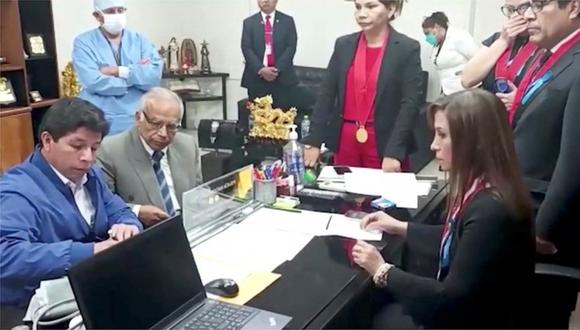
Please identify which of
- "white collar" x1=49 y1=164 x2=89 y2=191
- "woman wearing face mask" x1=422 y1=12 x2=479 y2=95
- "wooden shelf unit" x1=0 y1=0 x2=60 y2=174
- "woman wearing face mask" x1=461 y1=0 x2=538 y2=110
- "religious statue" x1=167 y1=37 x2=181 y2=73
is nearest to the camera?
"white collar" x1=49 y1=164 x2=89 y2=191

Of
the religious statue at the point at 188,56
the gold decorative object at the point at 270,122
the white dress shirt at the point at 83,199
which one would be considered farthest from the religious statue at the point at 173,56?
the white dress shirt at the point at 83,199

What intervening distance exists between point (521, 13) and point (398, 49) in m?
0.54

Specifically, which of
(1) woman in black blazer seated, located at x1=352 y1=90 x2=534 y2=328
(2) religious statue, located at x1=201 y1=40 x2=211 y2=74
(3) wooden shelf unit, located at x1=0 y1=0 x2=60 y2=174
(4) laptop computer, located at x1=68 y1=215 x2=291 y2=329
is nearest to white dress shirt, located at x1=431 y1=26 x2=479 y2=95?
(2) religious statue, located at x1=201 y1=40 x2=211 y2=74

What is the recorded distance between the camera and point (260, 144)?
10.2ft

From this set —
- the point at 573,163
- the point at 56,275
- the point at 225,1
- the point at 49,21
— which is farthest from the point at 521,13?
the point at 225,1

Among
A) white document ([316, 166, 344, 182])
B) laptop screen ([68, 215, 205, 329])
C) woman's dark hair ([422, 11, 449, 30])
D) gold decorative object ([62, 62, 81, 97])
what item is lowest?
white document ([316, 166, 344, 182])

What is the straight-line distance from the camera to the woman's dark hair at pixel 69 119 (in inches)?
58.3

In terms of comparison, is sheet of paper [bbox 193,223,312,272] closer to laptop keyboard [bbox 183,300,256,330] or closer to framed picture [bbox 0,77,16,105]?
laptop keyboard [bbox 183,300,256,330]

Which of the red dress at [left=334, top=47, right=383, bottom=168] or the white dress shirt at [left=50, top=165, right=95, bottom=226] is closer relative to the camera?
the white dress shirt at [left=50, top=165, right=95, bottom=226]

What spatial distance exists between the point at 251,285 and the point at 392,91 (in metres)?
1.32

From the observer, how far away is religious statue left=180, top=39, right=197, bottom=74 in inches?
219

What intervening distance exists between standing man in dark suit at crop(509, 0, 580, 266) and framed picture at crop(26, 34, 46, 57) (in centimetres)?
355

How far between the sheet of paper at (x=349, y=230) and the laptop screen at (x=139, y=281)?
56 centimetres

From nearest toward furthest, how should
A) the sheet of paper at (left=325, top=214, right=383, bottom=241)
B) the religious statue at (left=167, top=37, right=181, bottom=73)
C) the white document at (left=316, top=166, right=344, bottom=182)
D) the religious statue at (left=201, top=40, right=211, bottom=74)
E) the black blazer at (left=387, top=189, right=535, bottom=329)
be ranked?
the black blazer at (left=387, top=189, right=535, bottom=329), the sheet of paper at (left=325, top=214, right=383, bottom=241), the white document at (left=316, top=166, right=344, bottom=182), the religious statue at (left=167, top=37, right=181, bottom=73), the religious statue at (left=201, top=40, right=211, bottom=74)
